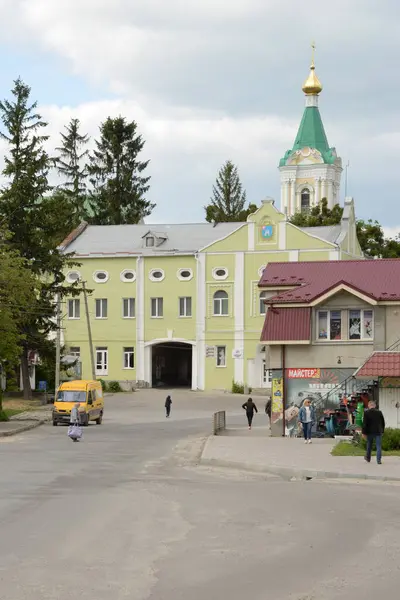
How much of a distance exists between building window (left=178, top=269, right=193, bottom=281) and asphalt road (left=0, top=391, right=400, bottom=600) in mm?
53287

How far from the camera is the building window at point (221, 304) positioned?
80250 millimetres

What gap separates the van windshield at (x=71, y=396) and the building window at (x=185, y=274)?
3119cm

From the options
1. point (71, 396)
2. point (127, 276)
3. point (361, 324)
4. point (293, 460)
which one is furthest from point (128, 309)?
point (293, 460)

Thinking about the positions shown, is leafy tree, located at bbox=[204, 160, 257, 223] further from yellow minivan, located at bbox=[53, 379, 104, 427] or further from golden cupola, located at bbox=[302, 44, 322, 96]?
yellow minivan, located at bbox=[53, 379, 104, 427]

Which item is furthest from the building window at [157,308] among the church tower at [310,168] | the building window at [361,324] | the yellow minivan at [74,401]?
the building window at [361,324]

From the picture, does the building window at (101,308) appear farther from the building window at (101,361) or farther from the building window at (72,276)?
the building window at (101,361)

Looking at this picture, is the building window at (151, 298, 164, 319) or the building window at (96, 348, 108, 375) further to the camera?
the building window at (96, 348, 108, 375)

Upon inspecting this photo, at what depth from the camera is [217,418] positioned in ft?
145

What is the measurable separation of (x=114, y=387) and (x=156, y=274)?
9468mm

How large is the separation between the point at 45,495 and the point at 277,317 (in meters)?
23.5

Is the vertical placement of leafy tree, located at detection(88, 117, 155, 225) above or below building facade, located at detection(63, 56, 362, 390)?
above

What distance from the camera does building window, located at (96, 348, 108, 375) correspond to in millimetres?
82438

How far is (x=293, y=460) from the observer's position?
93.4 feet

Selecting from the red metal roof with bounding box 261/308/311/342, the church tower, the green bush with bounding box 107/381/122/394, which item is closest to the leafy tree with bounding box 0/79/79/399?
the green bush with bounding box 107/381/122/394
